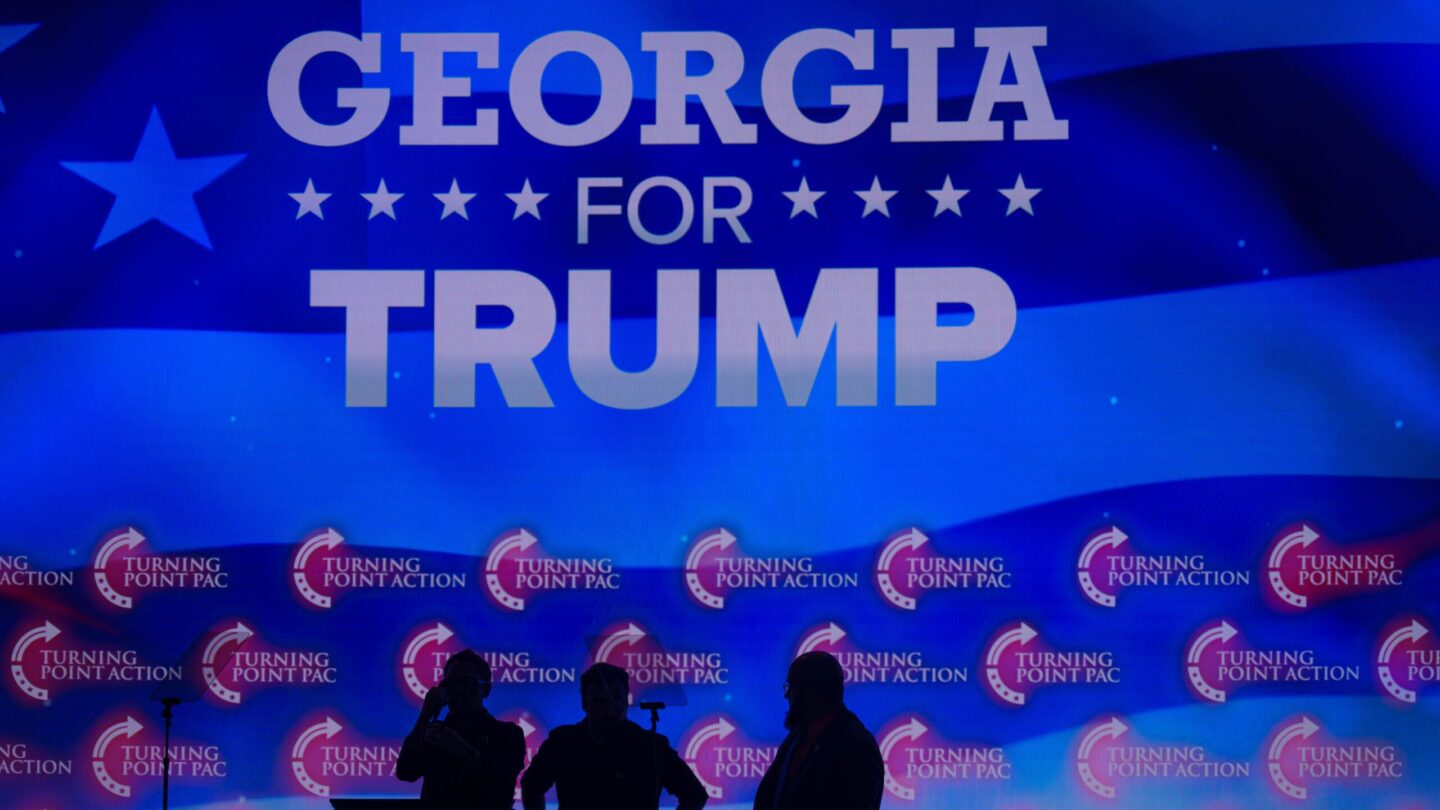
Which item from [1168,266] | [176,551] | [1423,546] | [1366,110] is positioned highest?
[1366,110]

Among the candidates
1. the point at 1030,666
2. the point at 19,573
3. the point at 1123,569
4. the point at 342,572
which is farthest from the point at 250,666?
the point at 1123,569

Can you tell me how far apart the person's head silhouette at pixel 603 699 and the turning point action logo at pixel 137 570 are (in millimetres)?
2127

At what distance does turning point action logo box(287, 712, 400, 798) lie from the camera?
6684 mm

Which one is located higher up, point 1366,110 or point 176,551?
point 1366,110

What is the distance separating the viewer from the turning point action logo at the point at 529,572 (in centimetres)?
670

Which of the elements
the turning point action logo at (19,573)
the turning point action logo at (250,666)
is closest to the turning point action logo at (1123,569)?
the turning point action logo at (250,666)

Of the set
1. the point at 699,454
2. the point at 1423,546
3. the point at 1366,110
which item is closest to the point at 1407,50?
the point at 1366,110

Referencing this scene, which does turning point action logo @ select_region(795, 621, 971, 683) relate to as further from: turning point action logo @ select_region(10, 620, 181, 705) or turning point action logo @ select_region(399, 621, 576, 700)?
turning point action logo @ select_region(10, 620, 181, 705)

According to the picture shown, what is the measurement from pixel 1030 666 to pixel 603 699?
6.63ft

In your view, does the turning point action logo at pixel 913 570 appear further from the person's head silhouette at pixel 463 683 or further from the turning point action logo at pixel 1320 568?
the person's head silhouette at pixel 463 683

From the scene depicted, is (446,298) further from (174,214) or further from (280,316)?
A: (174,214)

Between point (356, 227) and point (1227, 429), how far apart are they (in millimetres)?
3441

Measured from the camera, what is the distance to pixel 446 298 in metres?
6.85

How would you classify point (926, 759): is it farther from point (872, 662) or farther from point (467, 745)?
point (467, 745)
